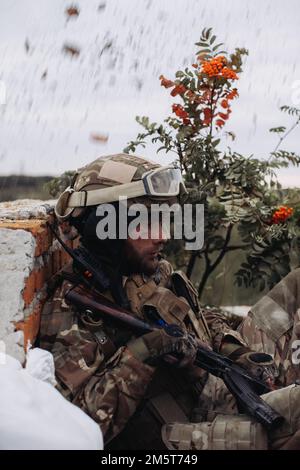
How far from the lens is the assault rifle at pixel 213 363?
289cm

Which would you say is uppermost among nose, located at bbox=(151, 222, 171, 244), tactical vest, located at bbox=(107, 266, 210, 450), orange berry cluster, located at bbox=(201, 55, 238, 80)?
orange berry cluster, located at bbox=(201, 55, 238, 80)

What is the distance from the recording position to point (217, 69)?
4.65 m

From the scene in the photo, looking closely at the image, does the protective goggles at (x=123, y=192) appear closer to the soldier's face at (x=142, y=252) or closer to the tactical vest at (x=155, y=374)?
the soldier's face at (x=142, y=252)

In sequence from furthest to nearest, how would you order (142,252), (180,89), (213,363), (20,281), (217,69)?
(180,89)
(217,69)
(142,252)
(213,363)
(20,281)

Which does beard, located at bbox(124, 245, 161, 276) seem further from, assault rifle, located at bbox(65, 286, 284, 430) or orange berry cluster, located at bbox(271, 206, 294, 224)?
orange berry cluster, located at bbox(271, 206, 294, 224)

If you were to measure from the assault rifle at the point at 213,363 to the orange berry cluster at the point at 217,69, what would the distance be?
2.18 m

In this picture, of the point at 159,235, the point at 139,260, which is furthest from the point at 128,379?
the point at 159,235

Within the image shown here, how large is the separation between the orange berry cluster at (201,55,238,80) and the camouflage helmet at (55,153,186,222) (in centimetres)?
158

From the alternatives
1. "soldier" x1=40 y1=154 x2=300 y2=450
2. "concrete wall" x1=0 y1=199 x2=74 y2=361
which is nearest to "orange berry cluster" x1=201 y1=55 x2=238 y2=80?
"soldier" x1=40 y1=154 x2=300 y2=450

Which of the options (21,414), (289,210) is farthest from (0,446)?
(289,210)

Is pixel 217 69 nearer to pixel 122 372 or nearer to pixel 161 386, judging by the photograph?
pixel 161 386

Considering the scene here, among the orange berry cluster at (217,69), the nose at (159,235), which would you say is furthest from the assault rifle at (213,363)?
the orange berry cluster at (217,69)

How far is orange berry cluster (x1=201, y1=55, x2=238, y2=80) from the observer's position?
462cm

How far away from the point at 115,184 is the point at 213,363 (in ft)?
2.97
